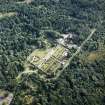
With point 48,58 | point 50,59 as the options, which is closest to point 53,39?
point 48,58

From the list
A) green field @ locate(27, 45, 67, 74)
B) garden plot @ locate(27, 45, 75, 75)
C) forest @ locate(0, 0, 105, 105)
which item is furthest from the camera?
green field @ locate(27, 45, 67, 74)

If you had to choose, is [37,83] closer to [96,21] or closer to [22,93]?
[22,93]

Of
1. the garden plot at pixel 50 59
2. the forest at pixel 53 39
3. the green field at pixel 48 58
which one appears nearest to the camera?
the forest at pixel 53 39

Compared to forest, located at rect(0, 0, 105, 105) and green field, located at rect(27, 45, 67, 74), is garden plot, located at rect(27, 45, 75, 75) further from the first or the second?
forest, located at rect(0, 0, 105, 105)

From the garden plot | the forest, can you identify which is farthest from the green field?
the forest

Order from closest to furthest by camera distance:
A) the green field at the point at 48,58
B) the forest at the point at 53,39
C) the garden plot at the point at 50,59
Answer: the forest at the point at 53,39, the garden plot at the point at 50,59, the green field at the point at 48,58

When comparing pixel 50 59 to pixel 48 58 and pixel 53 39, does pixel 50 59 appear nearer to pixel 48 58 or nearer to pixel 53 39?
pixel 48 58

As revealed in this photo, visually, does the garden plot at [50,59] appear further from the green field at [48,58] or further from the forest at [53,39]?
the forest at [53,39]

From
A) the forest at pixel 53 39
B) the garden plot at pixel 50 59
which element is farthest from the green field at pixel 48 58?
the forest at pixel 53 39

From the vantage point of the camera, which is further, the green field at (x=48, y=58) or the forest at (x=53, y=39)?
the green field at (x=48, y=58)
